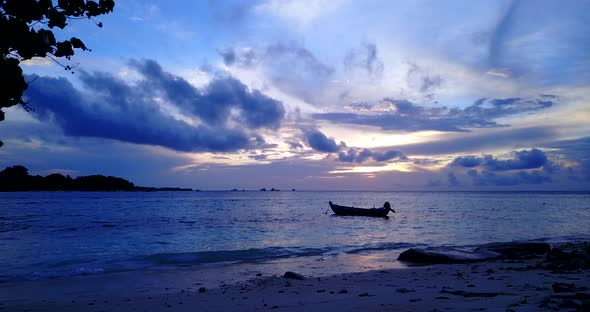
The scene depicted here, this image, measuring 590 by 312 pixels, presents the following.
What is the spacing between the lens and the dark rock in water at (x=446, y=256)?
17.7 m

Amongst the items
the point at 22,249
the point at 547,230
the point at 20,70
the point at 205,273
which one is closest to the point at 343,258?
the point at 205,273

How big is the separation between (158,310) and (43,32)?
725 centimetres

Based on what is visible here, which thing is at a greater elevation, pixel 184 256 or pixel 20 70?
pixel 20 70

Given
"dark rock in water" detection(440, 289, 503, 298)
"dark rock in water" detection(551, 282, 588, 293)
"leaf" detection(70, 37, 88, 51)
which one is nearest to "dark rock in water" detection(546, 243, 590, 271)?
"dark rock in water" detection(551, 282, 588, 293)

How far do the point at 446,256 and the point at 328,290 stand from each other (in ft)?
27.2

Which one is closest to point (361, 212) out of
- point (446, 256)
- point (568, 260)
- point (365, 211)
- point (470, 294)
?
point (365, 211)

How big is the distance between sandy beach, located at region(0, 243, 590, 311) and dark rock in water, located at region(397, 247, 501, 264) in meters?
0.81

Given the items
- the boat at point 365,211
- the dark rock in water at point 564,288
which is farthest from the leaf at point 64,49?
the boat at point 365,211

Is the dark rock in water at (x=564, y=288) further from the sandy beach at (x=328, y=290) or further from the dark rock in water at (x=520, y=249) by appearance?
the dark rock in water at (x=520, y=249)

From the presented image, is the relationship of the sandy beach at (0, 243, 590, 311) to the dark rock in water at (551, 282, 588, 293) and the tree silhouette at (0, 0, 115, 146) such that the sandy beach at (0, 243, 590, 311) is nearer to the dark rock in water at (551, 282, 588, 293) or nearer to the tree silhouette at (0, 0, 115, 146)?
the dark rock in water at (551, 282, 588, 293)

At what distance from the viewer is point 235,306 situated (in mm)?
9867

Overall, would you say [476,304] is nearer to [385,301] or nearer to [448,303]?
[448,303]

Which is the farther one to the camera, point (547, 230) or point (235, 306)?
point (547, 230)

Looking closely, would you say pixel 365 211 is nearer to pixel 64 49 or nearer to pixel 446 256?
pixel 446 256
